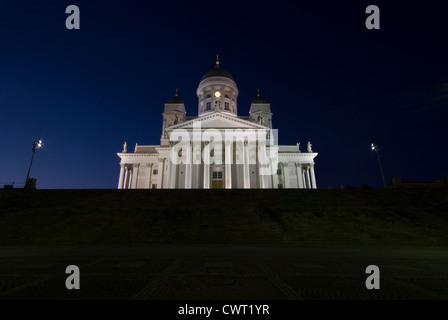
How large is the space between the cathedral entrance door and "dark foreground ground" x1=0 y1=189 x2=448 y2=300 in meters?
14.7

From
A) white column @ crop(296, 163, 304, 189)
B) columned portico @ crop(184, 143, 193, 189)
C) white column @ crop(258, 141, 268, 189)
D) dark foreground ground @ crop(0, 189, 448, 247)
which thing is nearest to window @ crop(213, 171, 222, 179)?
columned portico @ crop(184, 143, 193, 189)

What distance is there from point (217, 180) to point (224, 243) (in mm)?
23897

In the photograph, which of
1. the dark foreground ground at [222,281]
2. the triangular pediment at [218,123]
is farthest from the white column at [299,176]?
the dark foreground ground at [222,281]

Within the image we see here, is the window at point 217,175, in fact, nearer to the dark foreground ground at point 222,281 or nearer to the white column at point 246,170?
the white column at point 246,170

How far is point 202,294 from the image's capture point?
410cm

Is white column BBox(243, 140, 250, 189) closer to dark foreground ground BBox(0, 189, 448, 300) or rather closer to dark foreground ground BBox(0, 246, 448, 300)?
dark foreground ground BBox(0, 189, 448, 300)

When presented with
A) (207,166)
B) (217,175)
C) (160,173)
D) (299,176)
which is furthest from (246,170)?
(160,173)

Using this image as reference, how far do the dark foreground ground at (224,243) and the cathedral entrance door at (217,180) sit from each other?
48.3 ft

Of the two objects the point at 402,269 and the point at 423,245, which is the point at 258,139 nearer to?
the point at 423,245

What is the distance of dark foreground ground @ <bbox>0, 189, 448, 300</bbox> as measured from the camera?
178 inches

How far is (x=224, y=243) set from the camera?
12859mm

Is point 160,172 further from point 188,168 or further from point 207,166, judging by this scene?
point 207,166

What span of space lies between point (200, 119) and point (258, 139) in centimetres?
978
